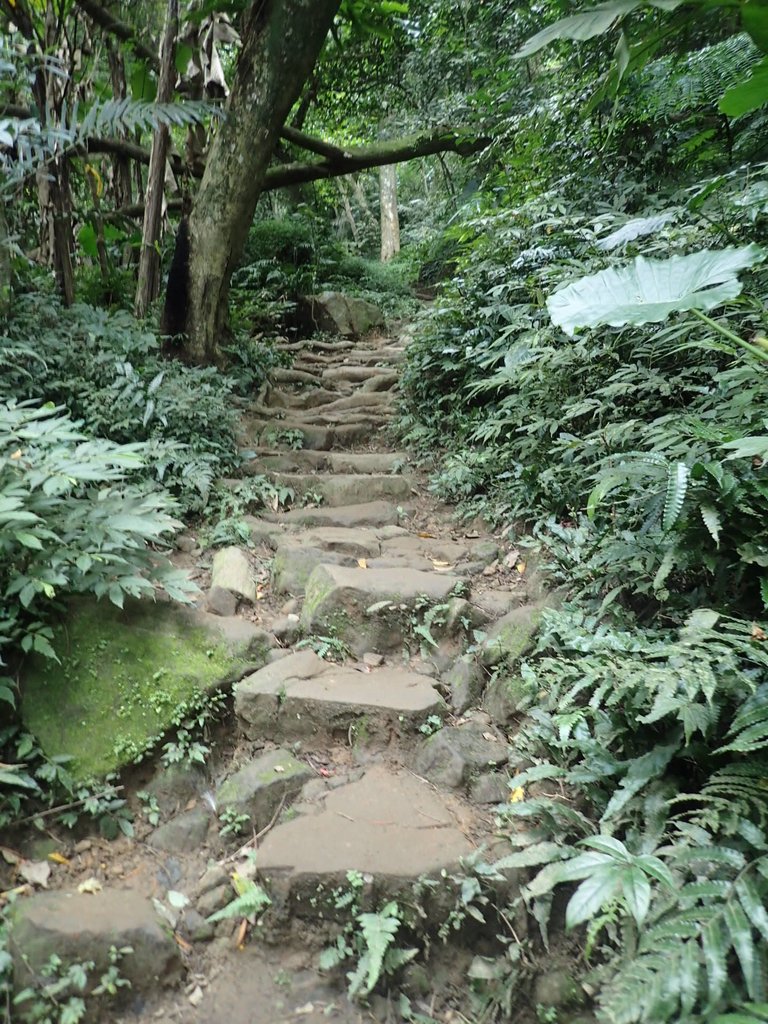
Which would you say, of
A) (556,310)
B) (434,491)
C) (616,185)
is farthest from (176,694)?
(616,185)

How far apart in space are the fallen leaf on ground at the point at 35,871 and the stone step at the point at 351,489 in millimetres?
2787

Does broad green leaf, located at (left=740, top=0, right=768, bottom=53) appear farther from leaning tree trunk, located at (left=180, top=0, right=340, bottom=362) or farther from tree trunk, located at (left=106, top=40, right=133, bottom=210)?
tree trunk, located at (left=106, top=40, right=133, bottom=210)

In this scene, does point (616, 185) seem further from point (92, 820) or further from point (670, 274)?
point (92, 820)

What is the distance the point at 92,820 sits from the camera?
2.15 meters

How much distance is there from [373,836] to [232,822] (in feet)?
1.81

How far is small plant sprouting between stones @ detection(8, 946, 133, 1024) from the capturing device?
1.62 metres

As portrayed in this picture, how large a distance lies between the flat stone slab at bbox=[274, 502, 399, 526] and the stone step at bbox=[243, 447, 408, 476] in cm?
59

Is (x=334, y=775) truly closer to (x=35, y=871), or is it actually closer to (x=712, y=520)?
(x=35, y=871)

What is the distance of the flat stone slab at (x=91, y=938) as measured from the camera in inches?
67.4

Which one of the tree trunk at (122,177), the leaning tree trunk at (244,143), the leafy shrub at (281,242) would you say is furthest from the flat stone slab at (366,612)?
the leafy shrub at (281,242)

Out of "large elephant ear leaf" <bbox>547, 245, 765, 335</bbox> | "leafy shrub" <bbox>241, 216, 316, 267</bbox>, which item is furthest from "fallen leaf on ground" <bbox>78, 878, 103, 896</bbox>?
"leafy shrub" <bbox>241, 216, 316, 267</bbox>

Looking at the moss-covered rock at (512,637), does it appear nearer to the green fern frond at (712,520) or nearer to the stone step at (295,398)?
the green fern frond at (712,520)

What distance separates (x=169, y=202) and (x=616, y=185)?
4.91 metres

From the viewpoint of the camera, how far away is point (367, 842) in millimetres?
2020
